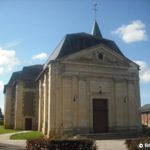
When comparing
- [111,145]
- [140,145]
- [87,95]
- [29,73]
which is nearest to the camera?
[140,145]

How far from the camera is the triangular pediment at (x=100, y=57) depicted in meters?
28.6

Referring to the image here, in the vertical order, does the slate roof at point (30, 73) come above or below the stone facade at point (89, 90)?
above

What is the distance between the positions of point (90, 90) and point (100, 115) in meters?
2.80

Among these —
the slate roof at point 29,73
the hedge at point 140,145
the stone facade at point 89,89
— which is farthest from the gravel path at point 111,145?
the slate roof at point 29,73

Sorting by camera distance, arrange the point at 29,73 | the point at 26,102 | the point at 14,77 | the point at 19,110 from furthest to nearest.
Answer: the point at 14,77
the point at 29,73
the point at 26,102
the point at 19,110

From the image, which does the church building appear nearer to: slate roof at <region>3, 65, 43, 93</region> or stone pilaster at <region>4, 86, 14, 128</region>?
slate roof at <region>3, 65, 43, 93</region>

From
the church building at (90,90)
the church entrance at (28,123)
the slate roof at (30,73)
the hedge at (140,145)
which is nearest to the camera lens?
the hedge at (140,145)

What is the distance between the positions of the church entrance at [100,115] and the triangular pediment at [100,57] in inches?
158

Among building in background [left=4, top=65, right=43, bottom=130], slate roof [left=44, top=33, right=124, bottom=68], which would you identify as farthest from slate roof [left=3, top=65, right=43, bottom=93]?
slate roof [left=44, top=33, right=124, bottom=68]

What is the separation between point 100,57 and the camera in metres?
29.7

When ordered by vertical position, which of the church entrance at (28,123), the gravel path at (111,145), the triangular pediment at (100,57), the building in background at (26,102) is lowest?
the gravel path at (111,145)

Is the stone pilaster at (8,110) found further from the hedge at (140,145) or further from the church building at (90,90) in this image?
the hedge at (140,145)

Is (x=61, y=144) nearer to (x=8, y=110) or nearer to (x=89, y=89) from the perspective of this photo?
(x=89, y=89)

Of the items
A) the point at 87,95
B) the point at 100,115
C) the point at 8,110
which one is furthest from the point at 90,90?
the point at 8,110
